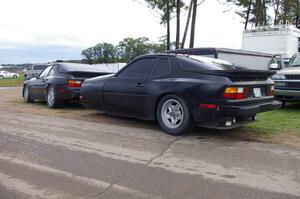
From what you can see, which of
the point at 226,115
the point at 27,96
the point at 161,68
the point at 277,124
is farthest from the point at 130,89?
the point at 27,96

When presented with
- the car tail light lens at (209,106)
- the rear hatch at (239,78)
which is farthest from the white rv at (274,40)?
the car tail light lens at (209,106)

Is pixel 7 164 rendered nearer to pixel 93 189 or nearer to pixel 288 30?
pixel 93 189

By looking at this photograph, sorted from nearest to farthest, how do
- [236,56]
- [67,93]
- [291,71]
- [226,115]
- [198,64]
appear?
[226,115]
[198,64]
[291,71]
[67,93]
[236,56]

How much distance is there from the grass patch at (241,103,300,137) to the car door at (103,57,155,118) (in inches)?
84.7

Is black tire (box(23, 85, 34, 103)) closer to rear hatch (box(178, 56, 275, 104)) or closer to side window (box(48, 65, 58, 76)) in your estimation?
side window (box(48, 65, 58, 76))

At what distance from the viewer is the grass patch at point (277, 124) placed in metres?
7.27

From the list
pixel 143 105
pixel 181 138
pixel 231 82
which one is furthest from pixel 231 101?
pixel 143 105

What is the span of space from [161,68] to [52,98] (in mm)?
4954

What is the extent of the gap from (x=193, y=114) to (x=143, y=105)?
127 cm

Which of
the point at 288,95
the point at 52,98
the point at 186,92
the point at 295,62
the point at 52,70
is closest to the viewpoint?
the point at 186,92

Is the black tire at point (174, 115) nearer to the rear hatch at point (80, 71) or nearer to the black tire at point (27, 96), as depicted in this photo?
the rear hatch at point (80, 71)

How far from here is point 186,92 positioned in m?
6.69

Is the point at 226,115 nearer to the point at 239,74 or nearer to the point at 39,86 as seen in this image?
the point at 239,74

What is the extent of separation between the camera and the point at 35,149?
5984 millimetres
